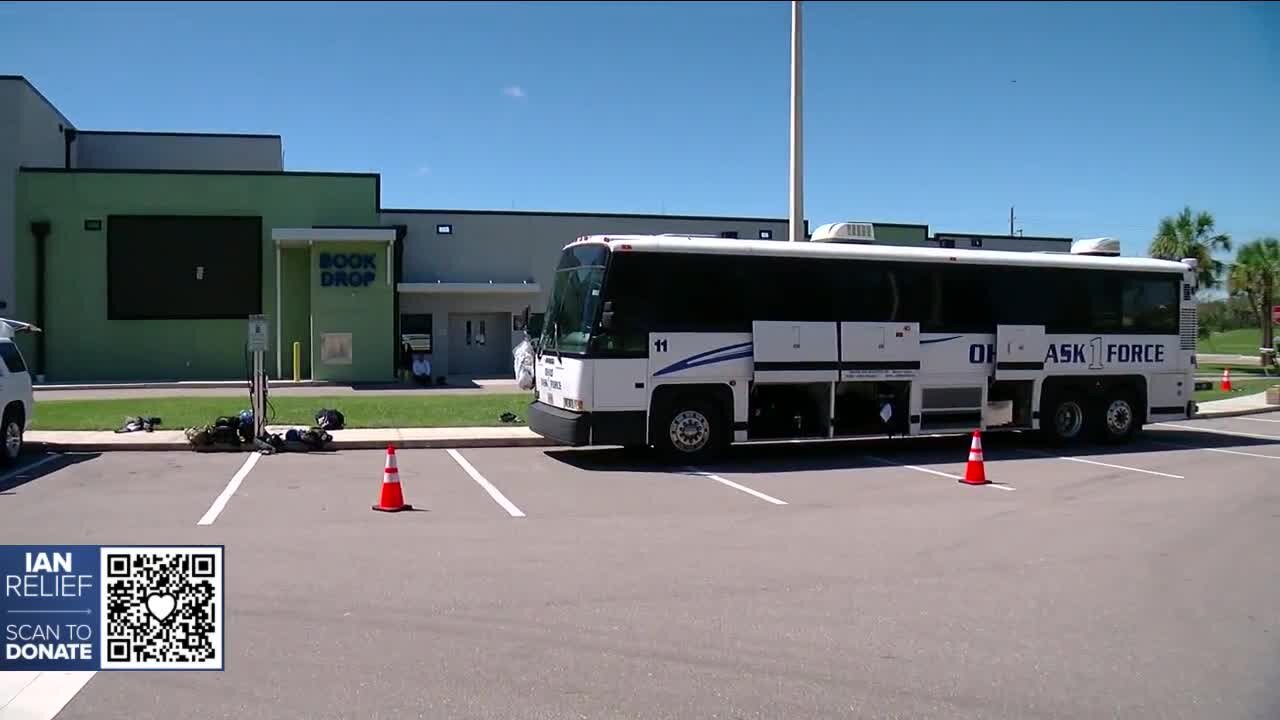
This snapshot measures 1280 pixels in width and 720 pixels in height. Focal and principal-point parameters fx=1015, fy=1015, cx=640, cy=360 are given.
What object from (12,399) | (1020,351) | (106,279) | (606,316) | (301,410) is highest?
(106,279)

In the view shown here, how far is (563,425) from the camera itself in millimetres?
13938

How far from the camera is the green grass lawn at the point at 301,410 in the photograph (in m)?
18.4

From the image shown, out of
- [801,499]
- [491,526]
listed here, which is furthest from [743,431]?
[491,526]

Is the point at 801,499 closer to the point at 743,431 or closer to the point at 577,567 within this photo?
the point at 743,431

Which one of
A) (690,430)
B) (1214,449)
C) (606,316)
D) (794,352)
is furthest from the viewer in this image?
(1214,449)

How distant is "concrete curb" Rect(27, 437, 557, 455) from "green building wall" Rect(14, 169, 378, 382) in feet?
52.9

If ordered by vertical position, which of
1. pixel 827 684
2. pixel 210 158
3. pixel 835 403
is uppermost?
pixel 210 158

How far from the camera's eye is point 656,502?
37.2 feet

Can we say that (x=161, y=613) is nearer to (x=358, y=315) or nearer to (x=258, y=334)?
(x=258, y=334)

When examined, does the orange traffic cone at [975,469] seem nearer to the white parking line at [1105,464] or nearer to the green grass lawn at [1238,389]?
the white parking line at [1105,464]

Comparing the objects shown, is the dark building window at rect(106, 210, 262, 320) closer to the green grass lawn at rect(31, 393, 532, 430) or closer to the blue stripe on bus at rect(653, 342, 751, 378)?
the green grass lawn at rect(31, 393, 532, 430)

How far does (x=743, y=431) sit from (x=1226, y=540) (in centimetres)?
674

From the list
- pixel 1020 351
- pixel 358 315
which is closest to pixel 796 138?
pixel 1020 351

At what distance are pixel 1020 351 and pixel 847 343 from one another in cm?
328
